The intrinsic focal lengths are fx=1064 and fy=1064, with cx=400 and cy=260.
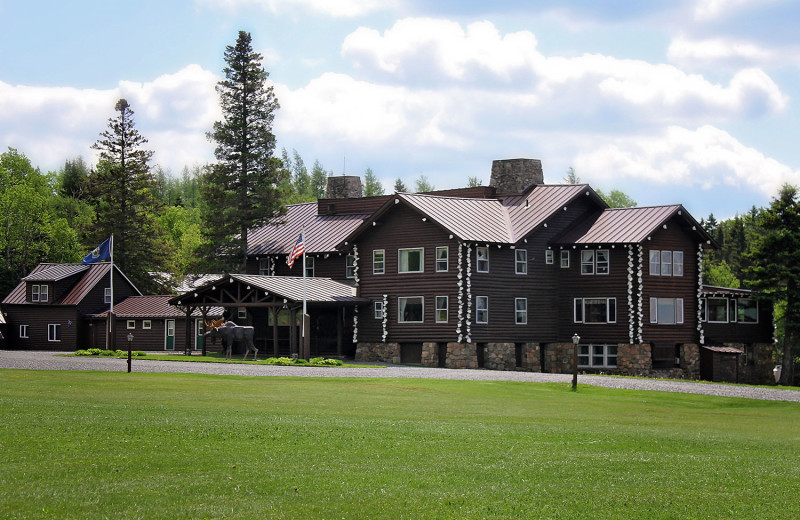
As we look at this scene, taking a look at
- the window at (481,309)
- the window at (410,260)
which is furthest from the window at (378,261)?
the window at (481,309)

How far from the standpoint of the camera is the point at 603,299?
56.8 metres

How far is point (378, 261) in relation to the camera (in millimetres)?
56500

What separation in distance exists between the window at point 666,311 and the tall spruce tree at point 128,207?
37.5m

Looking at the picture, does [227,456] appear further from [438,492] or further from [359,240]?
[359,240]

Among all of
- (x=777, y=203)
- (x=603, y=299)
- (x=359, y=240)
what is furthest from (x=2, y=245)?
(x=777, y=203)

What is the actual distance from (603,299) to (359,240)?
13427 millimetres

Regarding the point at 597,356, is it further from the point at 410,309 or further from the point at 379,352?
the point at 379,352

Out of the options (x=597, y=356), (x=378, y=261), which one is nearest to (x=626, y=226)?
(x=597, y=356)

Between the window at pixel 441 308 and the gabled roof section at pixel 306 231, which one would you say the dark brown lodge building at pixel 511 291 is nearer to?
the window at pixel 441 308

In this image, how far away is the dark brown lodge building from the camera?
177 ft

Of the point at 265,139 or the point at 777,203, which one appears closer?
the point at 777,203

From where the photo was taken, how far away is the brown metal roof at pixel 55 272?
71.1 meters

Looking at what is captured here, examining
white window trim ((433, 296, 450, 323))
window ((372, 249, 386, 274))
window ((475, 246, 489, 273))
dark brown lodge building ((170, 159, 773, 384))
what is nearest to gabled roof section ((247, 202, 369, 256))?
dark brown lodge building ((170, 159, 773, 384))

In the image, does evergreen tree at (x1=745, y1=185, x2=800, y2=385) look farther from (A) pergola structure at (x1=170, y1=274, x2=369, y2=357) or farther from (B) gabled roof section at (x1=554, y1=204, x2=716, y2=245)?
(A) pergola structure at (x1=170, y1=274, x2=369, y2=357)
